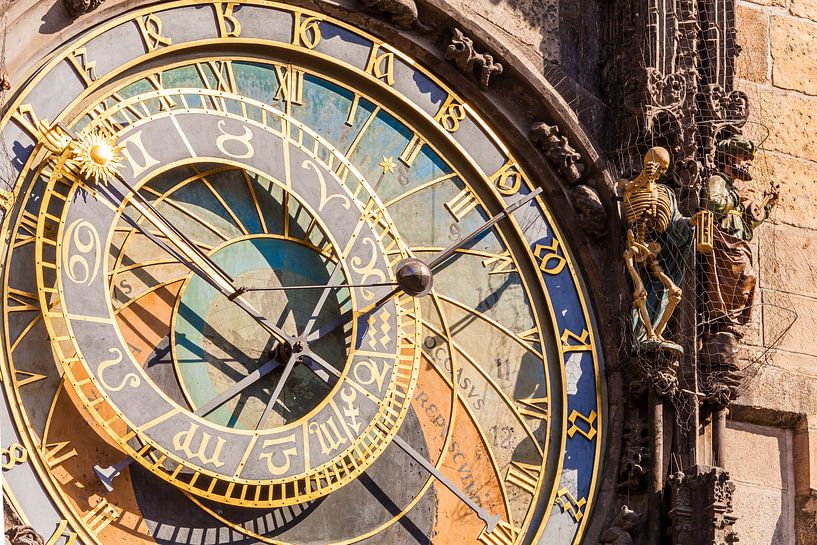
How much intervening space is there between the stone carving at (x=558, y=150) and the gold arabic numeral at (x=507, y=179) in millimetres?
131

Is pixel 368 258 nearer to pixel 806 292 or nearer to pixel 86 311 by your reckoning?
pixel 86 311

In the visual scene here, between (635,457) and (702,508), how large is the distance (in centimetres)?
32

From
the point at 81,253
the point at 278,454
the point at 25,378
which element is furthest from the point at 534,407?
the point at 25,378

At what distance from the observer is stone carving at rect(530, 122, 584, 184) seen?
898 centimetres

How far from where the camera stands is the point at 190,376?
8.09m

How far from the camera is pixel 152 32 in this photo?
8.30 m

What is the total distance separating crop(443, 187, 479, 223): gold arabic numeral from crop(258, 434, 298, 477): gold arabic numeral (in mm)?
1245

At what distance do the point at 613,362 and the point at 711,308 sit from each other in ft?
1.38

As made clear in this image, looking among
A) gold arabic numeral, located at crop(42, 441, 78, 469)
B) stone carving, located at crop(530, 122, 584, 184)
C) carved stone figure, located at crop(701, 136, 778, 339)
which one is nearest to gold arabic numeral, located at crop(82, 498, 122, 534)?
gold arabic numeral, located at crop(42, 441, 78, 469)

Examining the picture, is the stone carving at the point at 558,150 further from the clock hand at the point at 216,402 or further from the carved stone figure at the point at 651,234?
the clock hand at the point at 216,402

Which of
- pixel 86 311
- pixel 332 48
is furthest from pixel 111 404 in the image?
pixel 332 48

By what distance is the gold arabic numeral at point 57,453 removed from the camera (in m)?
7.66

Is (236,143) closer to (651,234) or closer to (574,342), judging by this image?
(574,342)

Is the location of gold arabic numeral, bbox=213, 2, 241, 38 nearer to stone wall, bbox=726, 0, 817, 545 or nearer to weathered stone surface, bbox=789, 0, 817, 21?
stone wall, bbox=726, 0, 817, 545
